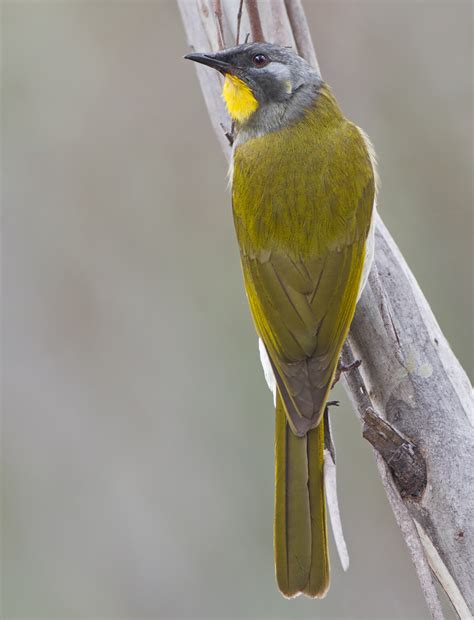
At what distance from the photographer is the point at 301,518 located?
2820 millimetres

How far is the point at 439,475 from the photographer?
267 cm

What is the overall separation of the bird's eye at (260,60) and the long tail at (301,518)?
4.43 ft

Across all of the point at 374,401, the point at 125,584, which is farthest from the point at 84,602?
the point at 374,401

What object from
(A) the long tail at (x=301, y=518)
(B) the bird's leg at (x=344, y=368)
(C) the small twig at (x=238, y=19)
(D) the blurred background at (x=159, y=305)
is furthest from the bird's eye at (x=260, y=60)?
(D) the blurred background at (x=159, y=305)

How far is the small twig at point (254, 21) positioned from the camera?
3352mm

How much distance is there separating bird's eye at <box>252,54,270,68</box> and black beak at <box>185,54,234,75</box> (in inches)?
3.5

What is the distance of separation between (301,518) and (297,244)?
886 mm

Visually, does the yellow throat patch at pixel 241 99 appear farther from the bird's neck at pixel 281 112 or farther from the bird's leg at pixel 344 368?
the bird's leg at pixel 344 368

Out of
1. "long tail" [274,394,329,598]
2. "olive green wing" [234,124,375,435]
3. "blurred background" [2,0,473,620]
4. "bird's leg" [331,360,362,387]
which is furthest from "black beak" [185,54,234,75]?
"blurred background" [2,0,473,620]

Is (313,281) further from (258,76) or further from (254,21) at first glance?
(254,21)

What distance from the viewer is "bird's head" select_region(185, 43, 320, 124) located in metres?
3.36

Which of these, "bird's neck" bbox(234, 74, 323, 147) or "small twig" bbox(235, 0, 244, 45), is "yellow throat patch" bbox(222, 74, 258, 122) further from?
"small twig" bbox(235, 0, 244, 45)

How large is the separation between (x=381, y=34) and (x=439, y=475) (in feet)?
12.0

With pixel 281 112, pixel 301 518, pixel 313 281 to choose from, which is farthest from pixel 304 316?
pixel 281 112
